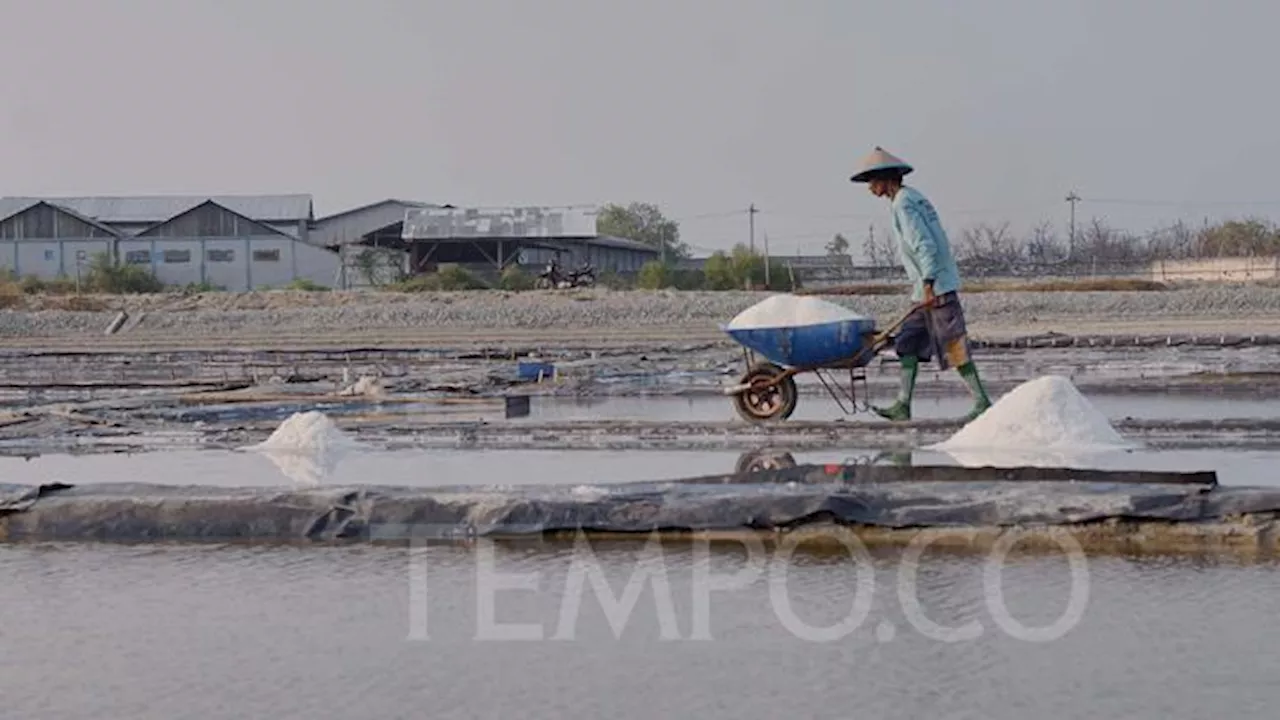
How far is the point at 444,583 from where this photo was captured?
6.45 metres

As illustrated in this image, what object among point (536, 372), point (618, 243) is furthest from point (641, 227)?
point (536, 372)

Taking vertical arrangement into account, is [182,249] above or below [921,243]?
above

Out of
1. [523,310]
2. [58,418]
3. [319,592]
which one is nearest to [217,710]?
[319,592]

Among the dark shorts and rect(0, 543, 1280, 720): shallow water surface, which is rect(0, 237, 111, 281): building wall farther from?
rect(0, 543, 1280, 720): shallow water surface

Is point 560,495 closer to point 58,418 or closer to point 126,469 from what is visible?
point 126,469

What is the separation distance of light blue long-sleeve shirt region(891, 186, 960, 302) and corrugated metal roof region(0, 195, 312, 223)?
5405 cm

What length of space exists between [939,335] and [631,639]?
16.4ft

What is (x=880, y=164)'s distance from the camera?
33.7ft

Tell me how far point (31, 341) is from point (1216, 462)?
94.0ft

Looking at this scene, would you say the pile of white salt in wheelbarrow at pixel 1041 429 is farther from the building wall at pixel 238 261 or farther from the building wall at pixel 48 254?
the building wall at pixel 48 254

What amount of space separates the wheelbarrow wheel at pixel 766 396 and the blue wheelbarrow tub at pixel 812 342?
1.23 ft

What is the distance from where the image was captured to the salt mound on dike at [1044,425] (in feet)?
29.2

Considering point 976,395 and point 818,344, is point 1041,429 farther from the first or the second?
point 818,344

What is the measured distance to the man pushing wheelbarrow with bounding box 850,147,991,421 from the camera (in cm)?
1012
